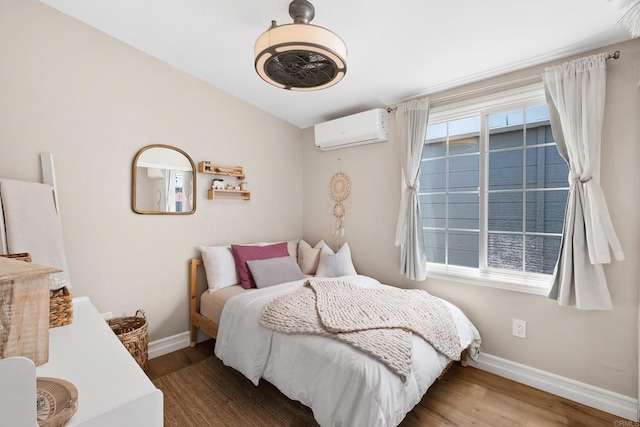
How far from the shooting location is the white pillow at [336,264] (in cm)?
301

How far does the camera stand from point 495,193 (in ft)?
7.97

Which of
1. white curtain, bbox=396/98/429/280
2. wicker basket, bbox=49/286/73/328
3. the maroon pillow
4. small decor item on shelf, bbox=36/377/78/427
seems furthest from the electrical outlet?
wicker basket, bbox=49/286/73/328

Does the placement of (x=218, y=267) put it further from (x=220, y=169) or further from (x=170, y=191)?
(x=220, y=169)

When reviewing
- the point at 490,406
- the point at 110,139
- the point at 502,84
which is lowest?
the point at 490,406

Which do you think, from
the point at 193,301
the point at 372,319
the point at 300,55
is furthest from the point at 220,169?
the point at 372,319

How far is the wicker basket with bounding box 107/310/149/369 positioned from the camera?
7.03ft

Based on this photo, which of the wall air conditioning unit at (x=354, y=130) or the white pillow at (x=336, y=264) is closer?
the wall air conditioning unit at (x=354, y=130)

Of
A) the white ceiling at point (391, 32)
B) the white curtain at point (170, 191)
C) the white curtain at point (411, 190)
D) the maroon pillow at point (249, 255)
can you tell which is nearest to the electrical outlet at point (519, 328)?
the white curtain at point (411, 190)

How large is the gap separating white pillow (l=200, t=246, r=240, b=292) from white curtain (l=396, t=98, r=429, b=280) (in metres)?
1.61

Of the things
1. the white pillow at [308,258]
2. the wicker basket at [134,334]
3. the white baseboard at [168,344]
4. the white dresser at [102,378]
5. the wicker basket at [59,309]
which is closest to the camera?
the white dresser at [102,378]

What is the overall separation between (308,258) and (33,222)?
89.3 inches

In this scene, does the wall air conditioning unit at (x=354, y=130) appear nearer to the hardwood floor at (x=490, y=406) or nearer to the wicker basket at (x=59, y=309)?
the hardwood floor at (x=490, y=406)

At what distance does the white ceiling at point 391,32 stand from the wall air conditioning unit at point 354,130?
25 centimetres

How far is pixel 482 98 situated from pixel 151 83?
2.84m
